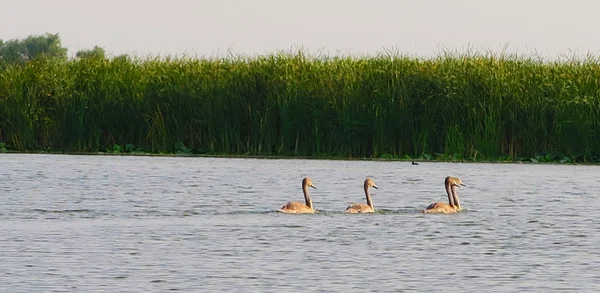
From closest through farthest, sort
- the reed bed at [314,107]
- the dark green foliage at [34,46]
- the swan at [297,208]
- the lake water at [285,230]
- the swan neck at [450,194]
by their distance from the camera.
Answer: the lake water at [285,230] < the swan at [297,208] < the swan neck at [450,194] < the reed bed at [314,107] < the dark green foliage at [34,46]

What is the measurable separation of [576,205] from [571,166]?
6464 millimetres

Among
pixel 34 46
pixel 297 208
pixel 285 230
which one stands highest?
pixel 34 46

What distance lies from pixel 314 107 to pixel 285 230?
37.3 feet

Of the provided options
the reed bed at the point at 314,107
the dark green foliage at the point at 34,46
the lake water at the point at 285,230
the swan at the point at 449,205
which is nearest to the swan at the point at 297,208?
the lake water at the point at 285,230

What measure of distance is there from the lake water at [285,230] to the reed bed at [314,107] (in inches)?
60.2

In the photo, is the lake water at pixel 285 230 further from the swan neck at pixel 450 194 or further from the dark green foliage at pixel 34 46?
the dark green foliage at pixel 34 46

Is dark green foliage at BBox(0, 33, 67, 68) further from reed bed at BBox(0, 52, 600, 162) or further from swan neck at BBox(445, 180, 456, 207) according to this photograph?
swan neck at BBox(445, 180, 456, 207)

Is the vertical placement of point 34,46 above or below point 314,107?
above

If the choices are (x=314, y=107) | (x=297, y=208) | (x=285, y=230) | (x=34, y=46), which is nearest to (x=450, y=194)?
(x=297, y=208)

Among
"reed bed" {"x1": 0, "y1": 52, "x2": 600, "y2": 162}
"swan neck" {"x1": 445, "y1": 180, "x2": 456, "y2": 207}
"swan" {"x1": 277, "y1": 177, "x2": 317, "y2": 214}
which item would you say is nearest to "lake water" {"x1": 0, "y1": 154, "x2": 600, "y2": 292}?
"swan" {"x1": 277, "y1": 177, "x2": 317, "y2": 214}

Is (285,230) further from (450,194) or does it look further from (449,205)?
(450,194)

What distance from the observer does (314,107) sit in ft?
83.9

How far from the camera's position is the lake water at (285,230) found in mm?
10812

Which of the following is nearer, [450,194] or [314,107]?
[450,194]
